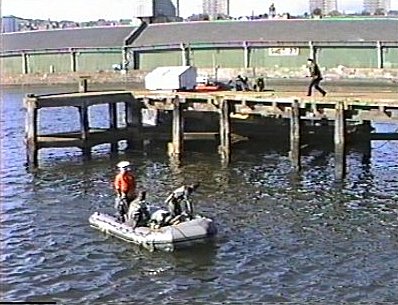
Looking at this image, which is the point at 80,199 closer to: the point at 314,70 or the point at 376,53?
the point at 314,70

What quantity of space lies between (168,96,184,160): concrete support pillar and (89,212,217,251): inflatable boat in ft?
39.7

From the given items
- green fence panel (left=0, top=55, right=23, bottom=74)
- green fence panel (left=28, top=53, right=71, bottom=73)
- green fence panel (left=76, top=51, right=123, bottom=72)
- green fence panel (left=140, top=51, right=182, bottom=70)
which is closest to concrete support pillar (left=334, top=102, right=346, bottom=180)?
green fence panel (left=140, top=51, right=182, bottom=70)

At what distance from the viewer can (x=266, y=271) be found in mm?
19156

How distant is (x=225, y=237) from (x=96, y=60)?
67618mm

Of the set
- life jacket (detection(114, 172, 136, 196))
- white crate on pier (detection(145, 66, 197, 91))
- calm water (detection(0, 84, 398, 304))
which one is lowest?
calm water (detection(0, 84, 398, 304))

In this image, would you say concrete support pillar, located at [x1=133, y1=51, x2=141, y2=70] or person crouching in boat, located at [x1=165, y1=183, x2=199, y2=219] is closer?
person crouching in boat, located at [x1=165, y1=183, x2=199, y2=219]

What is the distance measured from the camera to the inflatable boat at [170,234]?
20609 mm

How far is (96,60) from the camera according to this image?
8738 cm

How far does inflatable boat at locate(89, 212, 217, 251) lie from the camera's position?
2061 cm

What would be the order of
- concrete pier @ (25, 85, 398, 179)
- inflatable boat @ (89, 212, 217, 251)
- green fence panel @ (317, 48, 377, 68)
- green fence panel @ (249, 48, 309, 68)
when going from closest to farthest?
inflatable boat @ (89, 212, 217, 251) < concrete pier @ (25, 85, 398, 179) < green fence panel @ (317, 48, 377, 68) < green fence panel @ (249, 48, 309, 68)

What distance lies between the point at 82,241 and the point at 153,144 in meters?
16.7

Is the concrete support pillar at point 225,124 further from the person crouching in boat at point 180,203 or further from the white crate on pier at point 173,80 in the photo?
the person crouching in boat at point 180,203

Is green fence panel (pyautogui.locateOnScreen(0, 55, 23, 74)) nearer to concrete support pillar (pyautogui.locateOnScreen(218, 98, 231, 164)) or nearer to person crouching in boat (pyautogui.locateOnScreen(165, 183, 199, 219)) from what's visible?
concrete support pillar (pyautogui.locateOnScreen(218, 98, 231, 164))

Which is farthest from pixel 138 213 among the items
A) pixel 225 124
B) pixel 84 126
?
pixel 84 126
